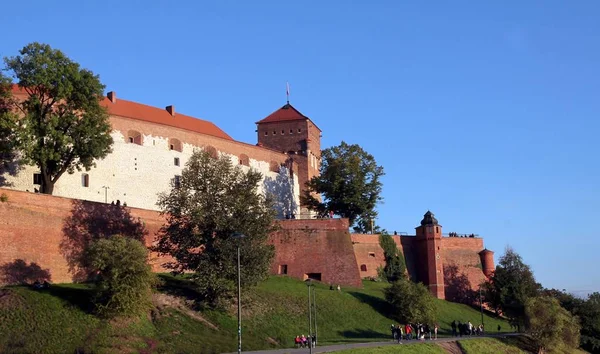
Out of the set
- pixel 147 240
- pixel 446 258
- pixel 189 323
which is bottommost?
pixel 189 323

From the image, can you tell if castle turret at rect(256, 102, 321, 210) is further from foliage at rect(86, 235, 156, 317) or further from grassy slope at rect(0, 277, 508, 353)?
foliage at rect(86, 235, 156, 317)

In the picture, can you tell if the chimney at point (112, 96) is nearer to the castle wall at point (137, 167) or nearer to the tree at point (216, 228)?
the castle wall at point (137, 167)

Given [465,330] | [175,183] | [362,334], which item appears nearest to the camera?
[362,334]

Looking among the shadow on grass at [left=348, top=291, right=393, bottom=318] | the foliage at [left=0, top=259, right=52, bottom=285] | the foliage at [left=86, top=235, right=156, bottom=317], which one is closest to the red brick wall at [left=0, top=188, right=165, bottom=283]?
the foliage at [left=0, top=259, right=52, bottom=285]

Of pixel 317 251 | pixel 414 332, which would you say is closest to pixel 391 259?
pixel 317 251

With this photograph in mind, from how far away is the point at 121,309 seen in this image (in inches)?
1459

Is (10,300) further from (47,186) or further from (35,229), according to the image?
(47,186)

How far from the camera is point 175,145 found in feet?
204

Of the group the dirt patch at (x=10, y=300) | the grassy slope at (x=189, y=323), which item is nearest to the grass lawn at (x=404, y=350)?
the grassy slope at (x=189, y=323)

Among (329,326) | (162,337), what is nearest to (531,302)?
(329,326)

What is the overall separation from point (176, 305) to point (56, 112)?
14640 millimetres

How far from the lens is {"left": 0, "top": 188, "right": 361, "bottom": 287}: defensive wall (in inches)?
1609

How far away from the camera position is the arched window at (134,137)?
5847cm

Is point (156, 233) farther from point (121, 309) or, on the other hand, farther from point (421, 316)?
point (421, 316)
